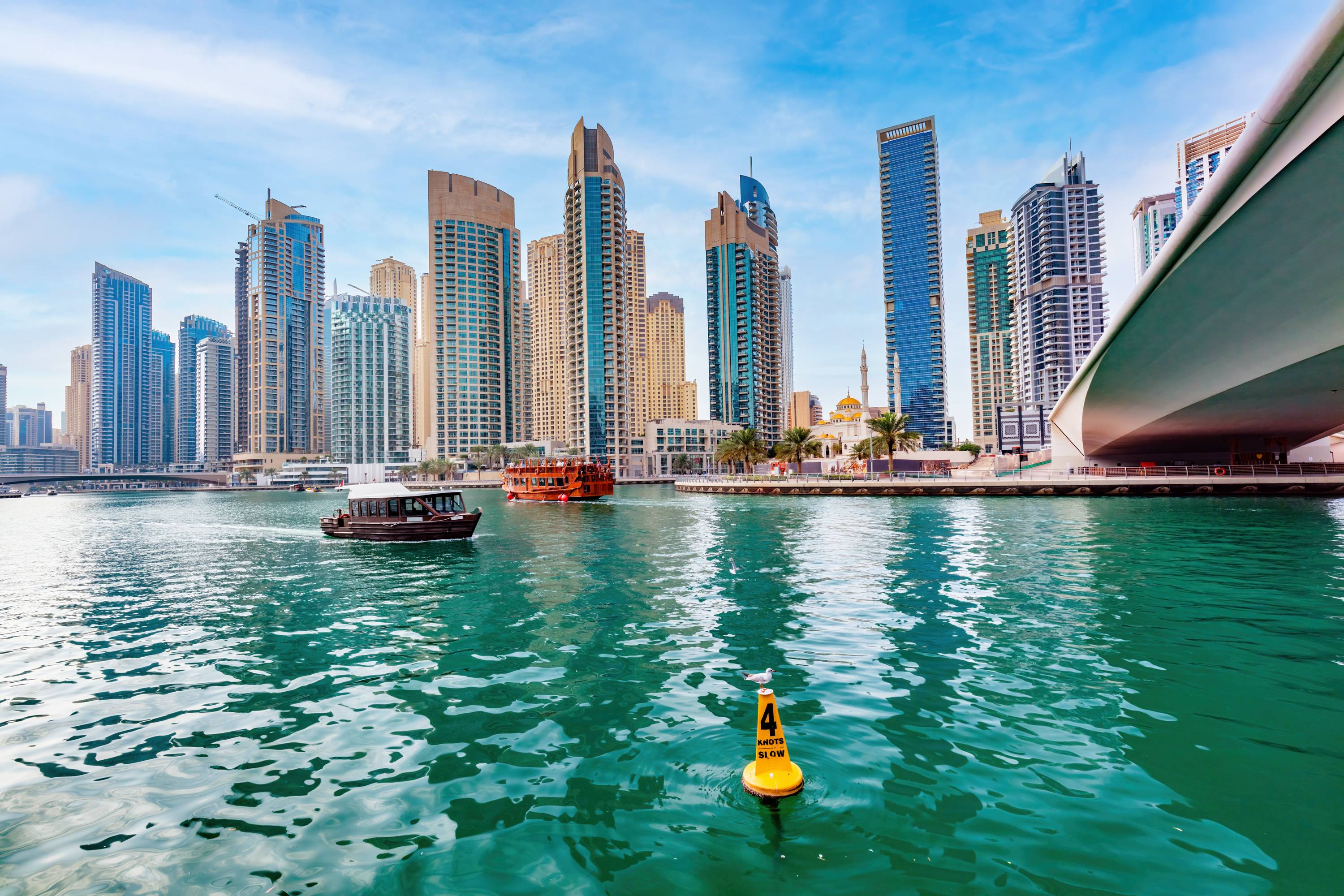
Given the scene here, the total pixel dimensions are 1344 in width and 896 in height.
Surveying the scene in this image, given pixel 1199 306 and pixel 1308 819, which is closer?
pixel 1308 819

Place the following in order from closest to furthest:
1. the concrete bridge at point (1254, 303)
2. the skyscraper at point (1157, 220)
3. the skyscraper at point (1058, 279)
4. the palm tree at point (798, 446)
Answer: the concrete bridge at point (1254, 303) → the palm tree at point (798, 446) → the skyscraper at point (1058, 279) → the skyscraper at point (1157, 220)

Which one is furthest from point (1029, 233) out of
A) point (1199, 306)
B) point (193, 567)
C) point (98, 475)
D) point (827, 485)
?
point (98, 475)

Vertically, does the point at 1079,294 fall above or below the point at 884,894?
above

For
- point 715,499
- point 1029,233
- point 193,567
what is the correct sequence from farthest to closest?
1. point 1029,233
2. point 715,499
3. point 193,567

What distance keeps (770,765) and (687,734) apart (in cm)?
194

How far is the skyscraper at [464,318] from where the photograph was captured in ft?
571

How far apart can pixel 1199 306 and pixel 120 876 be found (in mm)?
43280

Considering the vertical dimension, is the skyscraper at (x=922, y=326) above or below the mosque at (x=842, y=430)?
above

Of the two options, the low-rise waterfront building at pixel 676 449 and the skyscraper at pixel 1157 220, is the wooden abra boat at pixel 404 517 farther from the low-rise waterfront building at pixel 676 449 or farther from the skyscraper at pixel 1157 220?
the skyscraper at pixel 1157 220

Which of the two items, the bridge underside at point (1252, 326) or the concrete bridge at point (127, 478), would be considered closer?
the bridge underside at point (1252, 326)

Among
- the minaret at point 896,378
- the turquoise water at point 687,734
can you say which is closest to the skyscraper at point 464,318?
the minaret at point 896,378

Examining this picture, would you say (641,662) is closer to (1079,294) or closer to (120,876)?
(120,876)

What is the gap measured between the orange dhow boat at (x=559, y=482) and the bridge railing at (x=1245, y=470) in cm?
5470

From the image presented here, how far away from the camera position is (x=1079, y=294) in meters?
165
